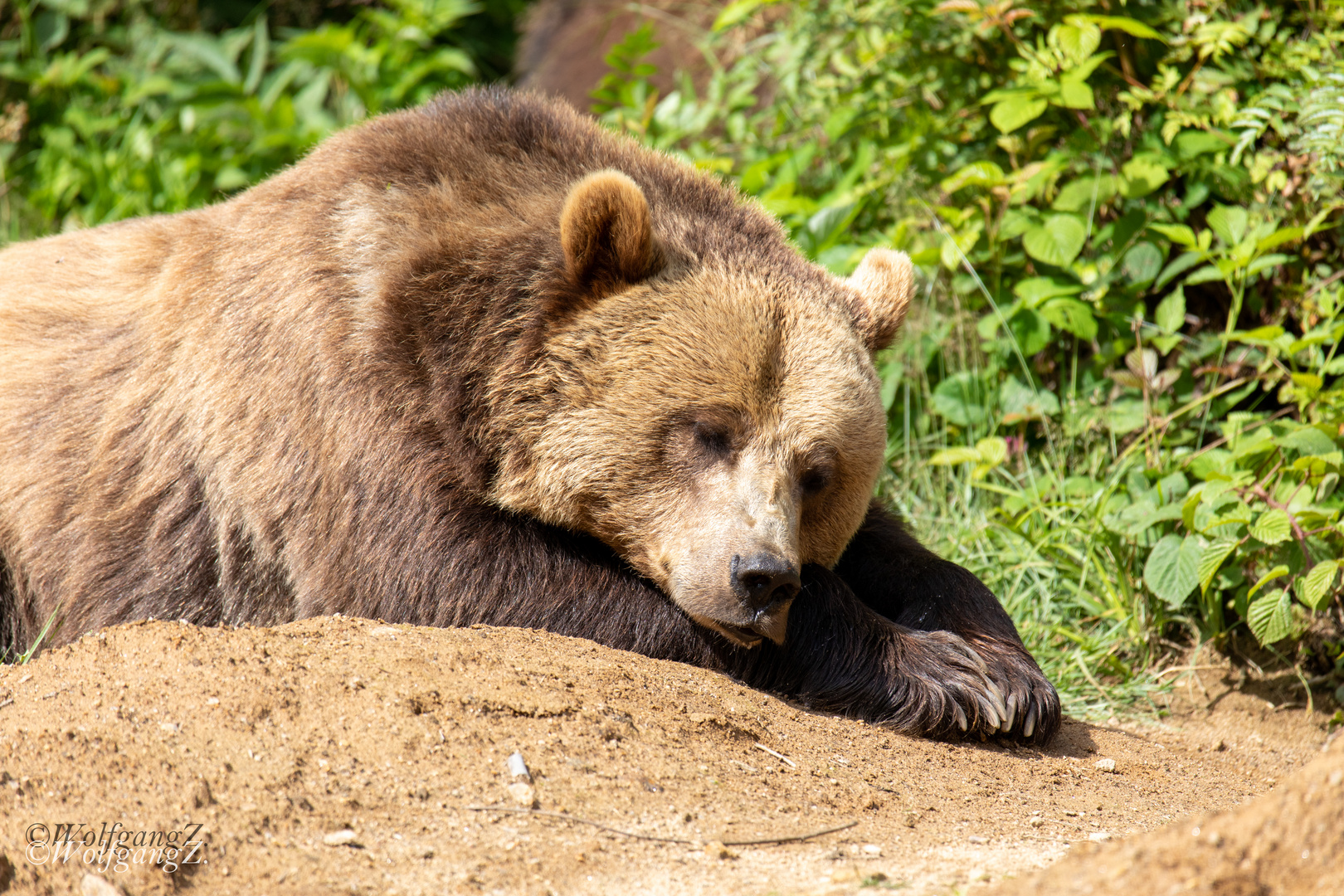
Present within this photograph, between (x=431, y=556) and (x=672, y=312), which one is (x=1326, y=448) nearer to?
(x=672, y=312)

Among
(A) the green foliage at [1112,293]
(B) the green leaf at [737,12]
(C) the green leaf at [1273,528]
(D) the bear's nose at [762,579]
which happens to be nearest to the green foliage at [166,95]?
(B) the green leaf at [737,12]

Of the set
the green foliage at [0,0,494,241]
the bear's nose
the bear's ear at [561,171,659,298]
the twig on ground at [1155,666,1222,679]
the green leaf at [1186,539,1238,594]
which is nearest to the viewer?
the bear's nose

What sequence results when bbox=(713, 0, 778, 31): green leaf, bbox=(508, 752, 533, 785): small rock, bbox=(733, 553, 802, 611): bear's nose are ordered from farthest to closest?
bbox=(713, 0, 778, 31): green leaf → bbox=(733, 553, 802, 611): bear's nose → bbox=(508, 752, 533, 785): small rock

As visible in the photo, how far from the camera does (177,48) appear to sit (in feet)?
32.2

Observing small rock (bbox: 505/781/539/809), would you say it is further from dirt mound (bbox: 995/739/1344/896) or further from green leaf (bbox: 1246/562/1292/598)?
green leaf (bbox: 1246/562/1292/598)

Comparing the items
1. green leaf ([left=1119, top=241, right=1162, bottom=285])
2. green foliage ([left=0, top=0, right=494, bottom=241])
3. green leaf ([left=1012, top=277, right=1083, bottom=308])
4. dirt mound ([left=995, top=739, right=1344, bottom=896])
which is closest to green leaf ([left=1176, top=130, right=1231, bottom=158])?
green leaf ([left=1119, top=241, right=1162, bottom=285])

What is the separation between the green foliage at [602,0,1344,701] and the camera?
4.74 metres

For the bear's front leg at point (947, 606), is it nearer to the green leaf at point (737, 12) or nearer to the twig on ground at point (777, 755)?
the twig on ground at point (777, 755)

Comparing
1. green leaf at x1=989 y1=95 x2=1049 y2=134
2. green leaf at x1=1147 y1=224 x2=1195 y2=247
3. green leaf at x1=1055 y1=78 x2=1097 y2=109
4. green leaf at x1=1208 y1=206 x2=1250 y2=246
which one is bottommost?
green leaf at x1=1147 y1=224 x2=1195 y2=247

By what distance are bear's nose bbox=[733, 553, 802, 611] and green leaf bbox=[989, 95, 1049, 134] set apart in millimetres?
2934

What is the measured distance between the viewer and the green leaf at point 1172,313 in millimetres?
5387

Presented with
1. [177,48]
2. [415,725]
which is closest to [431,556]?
[415,725]

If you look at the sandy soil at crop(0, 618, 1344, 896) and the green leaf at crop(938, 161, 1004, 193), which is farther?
the green leaf at crop(938, 161, 1004, 193)

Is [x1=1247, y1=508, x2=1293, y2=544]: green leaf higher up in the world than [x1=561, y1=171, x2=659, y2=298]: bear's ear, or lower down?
lower down
